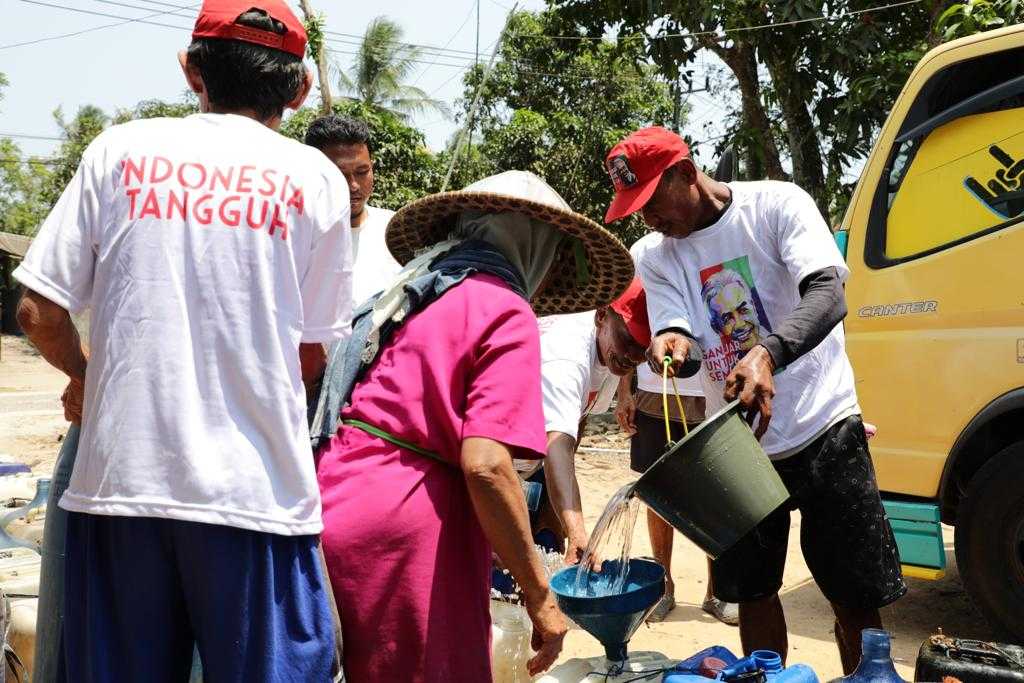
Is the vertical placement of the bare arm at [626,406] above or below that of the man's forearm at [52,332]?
below

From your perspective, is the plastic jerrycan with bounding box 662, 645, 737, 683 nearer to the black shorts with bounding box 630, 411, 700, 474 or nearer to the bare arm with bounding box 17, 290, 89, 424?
the bare arm with bounding box 17, 290, 89, 424

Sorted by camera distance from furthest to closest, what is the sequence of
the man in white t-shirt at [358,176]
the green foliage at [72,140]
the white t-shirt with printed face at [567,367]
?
the green foliage at [72,140] < the man in white t-shirt at [358,176] < the white t-shirt with printed face at [567,367]

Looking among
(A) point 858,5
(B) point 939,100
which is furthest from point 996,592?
(A) point 858,5

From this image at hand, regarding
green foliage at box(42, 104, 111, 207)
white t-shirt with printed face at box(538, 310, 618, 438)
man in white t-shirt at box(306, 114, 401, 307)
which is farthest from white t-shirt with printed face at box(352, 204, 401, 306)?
Answer: green foliage at box(42, 104, 111, 207)

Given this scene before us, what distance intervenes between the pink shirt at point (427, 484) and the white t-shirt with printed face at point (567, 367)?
135 centimetres

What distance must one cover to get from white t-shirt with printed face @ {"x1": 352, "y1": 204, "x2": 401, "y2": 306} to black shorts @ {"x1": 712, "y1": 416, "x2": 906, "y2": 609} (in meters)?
1.43

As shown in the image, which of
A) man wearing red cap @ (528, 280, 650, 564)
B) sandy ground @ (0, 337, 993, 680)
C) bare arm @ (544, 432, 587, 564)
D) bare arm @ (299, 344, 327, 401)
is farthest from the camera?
sandy ground @ (0, 337, 993, 680)

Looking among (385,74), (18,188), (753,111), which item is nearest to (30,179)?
(18,188)

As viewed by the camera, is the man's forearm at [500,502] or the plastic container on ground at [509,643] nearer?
the man's forearm at [500,502]

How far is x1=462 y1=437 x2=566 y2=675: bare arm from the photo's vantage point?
1915mm

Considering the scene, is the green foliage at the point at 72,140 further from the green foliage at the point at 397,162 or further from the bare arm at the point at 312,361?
the bare arm at the point at 312,361

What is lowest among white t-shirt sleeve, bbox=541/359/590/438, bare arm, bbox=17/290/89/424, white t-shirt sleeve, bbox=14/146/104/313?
white t-shirt sleeve, bbox=541/359/590/438

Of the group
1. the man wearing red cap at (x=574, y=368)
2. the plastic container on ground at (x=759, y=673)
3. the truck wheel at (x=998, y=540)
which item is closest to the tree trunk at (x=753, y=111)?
the truck wheel at (x=998, y=540)

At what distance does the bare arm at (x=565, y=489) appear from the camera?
3182 millimetres
